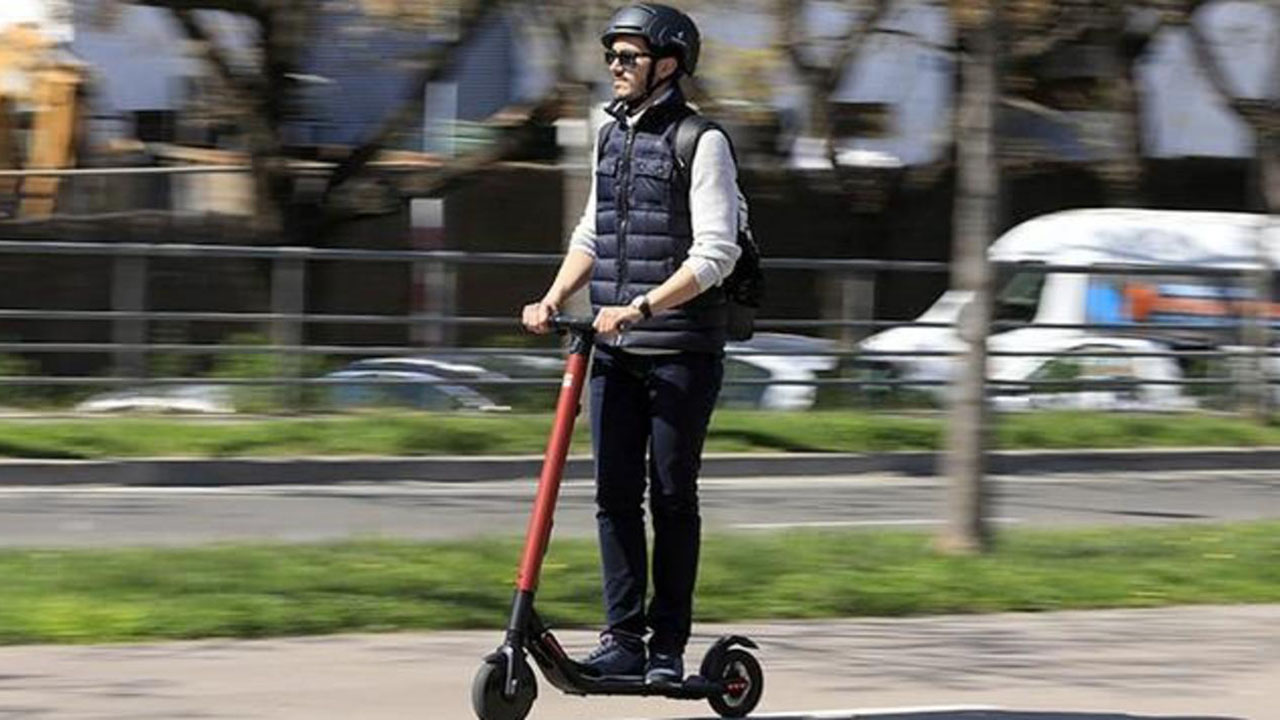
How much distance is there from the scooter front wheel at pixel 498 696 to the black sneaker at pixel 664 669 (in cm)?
42

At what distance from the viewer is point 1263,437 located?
67.6 ft

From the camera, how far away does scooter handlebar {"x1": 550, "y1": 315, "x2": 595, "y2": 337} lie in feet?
A: 20.0

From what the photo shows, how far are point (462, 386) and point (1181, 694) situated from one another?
13067mm

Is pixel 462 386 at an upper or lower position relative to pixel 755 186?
lower

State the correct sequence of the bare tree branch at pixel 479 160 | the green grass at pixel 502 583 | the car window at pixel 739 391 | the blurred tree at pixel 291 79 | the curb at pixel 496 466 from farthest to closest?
the bare tree branch at pixel 479 160
the blurred tree at pixel 291 79
the car window at pixel 739 391
the curb at pixel 496 466
the green grass at pixel 502 583

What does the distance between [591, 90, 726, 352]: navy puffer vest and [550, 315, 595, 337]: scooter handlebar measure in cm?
13

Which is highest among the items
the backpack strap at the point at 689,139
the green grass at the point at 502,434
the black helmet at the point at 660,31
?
the black helmet at the point at 660,31

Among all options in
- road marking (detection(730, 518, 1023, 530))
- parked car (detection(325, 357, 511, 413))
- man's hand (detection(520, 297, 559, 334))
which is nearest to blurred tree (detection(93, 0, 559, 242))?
parked car (detection(325, 357, 511, 413))

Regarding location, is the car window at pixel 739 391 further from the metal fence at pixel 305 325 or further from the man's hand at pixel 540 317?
the man's hand at pixel 540 317

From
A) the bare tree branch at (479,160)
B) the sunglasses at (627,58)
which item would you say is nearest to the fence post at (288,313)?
the bare tree branch at (479,160)

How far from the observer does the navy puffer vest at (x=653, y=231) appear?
6.23 m

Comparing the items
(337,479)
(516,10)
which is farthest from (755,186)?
(337,479)

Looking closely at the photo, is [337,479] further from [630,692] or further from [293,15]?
[630,692]

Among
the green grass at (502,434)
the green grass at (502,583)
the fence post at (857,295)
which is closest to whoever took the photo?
the green grass at (502,583)
